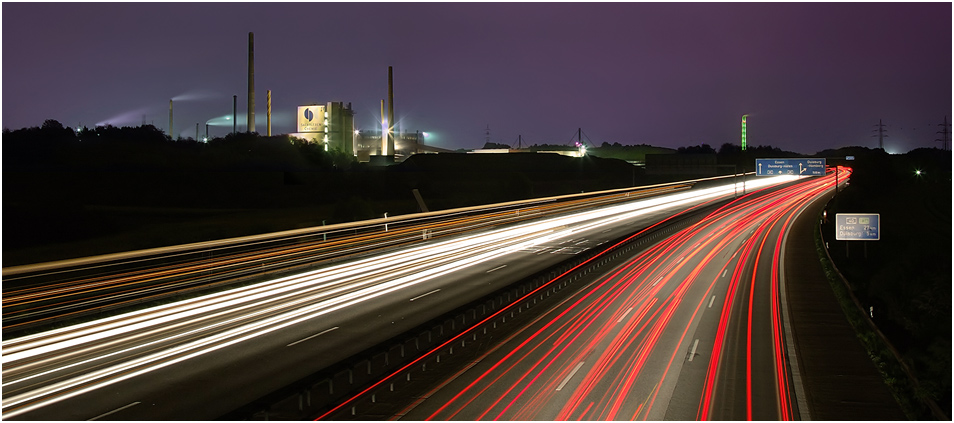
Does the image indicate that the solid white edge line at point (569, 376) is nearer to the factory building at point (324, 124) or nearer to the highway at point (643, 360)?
the highway at point (643, 360)

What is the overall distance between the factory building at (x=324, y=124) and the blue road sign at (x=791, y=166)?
76.3 metres

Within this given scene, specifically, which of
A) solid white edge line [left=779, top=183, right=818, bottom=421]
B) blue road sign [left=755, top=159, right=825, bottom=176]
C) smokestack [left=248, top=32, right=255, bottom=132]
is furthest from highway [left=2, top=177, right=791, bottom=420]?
smokestack [left=248, top=32, right=255, bottom=132]

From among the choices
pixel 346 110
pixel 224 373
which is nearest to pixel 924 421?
pixel 224 373

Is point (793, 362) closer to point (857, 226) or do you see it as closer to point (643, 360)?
point (643, 360)

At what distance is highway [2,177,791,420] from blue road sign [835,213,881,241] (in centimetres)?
1821

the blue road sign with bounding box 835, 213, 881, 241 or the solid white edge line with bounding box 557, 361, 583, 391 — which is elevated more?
the blue road sign with bounding box 835, 213, 881, 241

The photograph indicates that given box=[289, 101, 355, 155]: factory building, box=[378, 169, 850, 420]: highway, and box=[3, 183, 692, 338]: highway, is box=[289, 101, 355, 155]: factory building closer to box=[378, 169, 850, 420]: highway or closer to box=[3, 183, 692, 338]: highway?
box=[3, 183, 692, 338]: highway

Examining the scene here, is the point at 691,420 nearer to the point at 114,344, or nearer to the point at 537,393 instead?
the point at 537,393

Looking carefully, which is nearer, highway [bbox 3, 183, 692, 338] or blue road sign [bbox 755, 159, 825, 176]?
highway [bbox 3, 183, 692, 338]

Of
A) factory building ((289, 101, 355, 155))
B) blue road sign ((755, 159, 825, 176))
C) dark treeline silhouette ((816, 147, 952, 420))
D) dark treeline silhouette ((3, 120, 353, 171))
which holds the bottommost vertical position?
dark treeline silhouette ((816, 147, 952, 420))

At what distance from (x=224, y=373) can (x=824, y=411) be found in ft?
36.4

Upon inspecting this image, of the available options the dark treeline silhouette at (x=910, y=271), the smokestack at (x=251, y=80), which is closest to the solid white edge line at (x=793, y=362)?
the dark treeline silhouette at (x=910, y=271)

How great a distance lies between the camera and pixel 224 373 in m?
13.9

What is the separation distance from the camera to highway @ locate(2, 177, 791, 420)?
1215 cm
